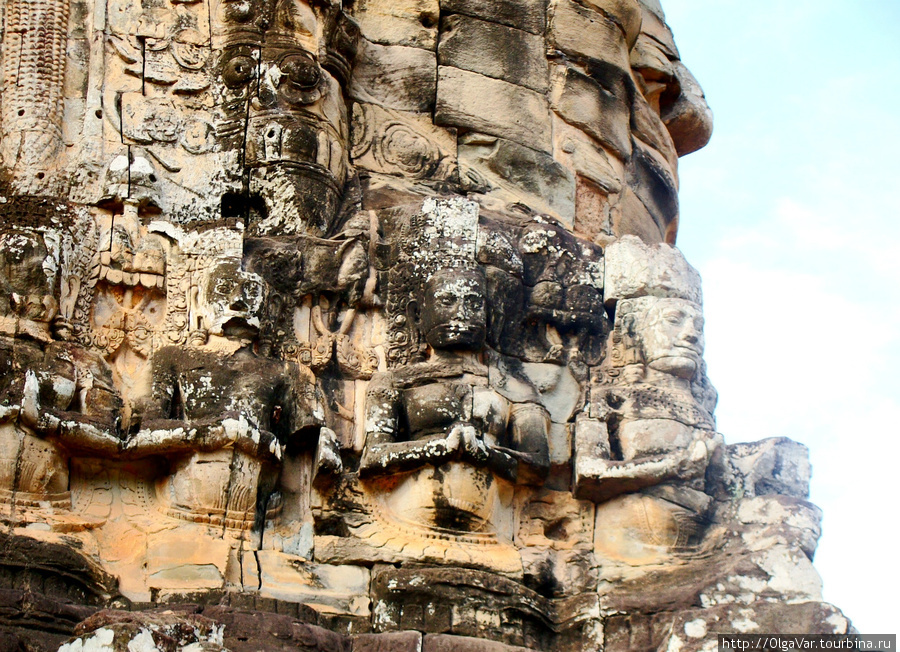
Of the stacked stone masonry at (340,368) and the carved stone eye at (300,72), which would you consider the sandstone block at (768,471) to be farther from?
the carved stone eye at (300,72)

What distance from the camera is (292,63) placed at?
14.2m

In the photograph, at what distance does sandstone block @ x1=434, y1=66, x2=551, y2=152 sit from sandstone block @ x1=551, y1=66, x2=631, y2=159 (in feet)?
0.65

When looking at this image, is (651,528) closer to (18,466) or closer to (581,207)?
(581,207)

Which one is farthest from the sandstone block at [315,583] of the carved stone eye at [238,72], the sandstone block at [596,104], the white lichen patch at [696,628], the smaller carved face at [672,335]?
the sandstone block at [596,104]

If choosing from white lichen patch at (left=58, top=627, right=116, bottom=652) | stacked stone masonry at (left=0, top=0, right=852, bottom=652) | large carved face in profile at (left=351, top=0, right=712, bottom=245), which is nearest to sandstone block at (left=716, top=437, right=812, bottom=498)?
stacked stone masonry at (left=0, top=0, right=852, bottom=652)

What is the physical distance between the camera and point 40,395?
40.6ft

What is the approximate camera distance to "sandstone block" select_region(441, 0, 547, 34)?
50.9 ft

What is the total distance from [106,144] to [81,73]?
63 cm

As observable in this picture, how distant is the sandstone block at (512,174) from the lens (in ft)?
48.8

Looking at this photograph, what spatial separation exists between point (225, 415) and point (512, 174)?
11.7 ft

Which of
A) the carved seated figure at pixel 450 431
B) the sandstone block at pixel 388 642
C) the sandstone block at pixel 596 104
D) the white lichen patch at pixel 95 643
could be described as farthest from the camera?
the sandstone block at pixel 596 104

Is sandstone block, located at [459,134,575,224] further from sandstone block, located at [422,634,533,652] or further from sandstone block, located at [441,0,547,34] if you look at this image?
sandstone block, located at [422,634,533,652]

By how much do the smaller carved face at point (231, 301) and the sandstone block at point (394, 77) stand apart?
2.42 meters

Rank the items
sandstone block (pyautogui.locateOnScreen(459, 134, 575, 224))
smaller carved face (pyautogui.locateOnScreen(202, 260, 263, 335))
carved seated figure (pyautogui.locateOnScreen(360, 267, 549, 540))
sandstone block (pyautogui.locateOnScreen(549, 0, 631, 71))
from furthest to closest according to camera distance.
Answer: sandstone block (pyautogui.locateOnScreen(549, 0, 631, 71)), sandstone block (pyautogui.locateOnScreen(459, 134, 575, 224)), smaller carved face (pyautogui.locateOnScreen(202, 260, 263, 335)), carved seated figure (pyautogui.locateOnScreen(360, 267, 549, 540))
